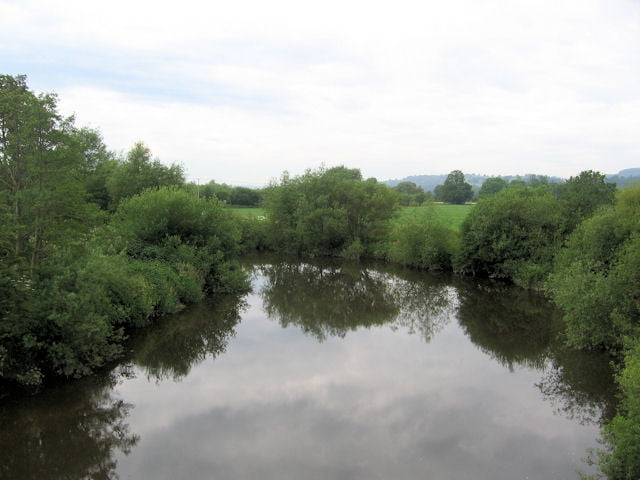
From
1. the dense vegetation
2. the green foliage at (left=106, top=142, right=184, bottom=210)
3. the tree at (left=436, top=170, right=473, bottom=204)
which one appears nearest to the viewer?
the dense vegetation

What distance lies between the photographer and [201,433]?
35.2 ft

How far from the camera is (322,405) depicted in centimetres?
1230

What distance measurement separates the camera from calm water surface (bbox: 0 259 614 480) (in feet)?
31.3

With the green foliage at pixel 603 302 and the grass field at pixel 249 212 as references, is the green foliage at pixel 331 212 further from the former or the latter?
the green foliage at pixel 603 302

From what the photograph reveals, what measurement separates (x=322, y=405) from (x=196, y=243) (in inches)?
593

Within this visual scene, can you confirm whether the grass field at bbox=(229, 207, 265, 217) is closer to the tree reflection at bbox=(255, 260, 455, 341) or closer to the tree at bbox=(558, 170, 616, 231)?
the tree reflection at bbox=(255, 260, 455, 341)

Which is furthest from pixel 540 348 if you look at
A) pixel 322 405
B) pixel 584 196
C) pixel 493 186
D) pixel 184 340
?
pixel 493 186

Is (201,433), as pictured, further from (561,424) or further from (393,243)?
(393,243)

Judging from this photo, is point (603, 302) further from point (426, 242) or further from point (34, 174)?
point (426, 242)

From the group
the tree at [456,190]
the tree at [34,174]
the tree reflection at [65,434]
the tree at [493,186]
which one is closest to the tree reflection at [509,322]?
the tree reflection at [65,434]

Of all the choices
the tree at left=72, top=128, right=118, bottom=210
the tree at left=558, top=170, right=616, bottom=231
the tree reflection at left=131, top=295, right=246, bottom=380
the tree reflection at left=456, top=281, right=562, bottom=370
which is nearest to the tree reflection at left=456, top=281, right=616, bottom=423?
the tree reflection at left=456, top=281, right=562, bottom=370

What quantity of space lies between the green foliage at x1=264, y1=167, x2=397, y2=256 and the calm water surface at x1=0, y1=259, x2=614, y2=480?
67.5 feet

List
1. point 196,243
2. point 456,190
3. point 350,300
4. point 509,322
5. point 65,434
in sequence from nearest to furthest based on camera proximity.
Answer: point 65,434 < point 509,322 < point 196,243 < point 350,300 < point 456,190

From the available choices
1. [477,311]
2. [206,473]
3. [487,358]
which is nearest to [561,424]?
[487,358]
